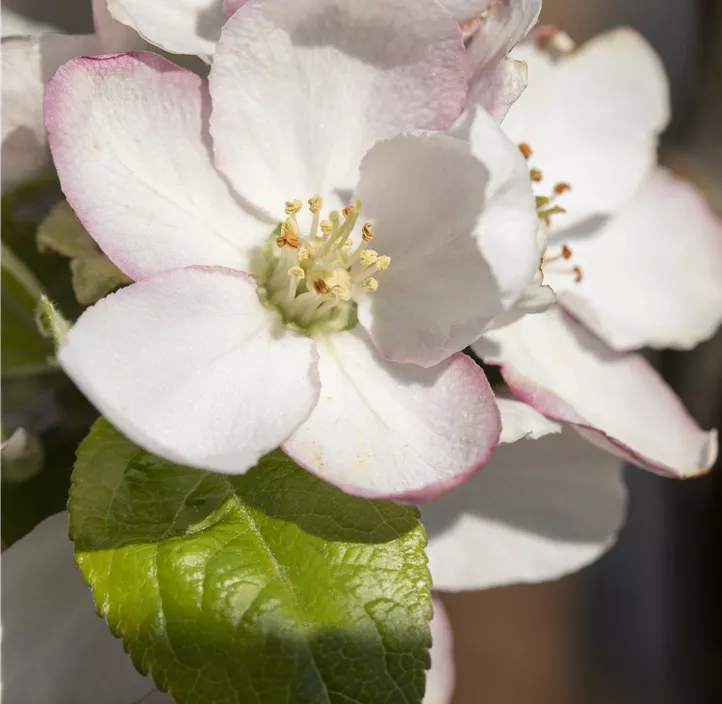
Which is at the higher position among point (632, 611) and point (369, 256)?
point (369, 256)

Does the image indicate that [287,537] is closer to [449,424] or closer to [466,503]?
[449,424]

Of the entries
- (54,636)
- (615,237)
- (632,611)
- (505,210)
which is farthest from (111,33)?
(632,611)

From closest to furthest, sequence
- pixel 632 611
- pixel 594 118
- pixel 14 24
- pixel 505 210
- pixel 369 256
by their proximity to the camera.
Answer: pixel 505 210
pixel 369 256
pixel 14 24
pixel 594 118
pixel 632 611

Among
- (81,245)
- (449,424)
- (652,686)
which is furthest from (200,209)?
(652,686)

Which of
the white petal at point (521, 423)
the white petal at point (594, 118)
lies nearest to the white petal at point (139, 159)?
the white petal at point (521, 423)

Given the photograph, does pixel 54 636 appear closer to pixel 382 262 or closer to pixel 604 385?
pixel 382 262

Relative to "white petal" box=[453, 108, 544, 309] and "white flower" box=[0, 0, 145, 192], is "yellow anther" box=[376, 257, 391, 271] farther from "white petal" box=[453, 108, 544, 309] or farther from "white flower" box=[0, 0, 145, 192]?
"white flower" box=[0, 0, 145, 192]

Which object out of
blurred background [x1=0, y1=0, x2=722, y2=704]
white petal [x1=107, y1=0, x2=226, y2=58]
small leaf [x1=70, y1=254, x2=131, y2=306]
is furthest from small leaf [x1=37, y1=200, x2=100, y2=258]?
blurred background [x1=0, y1=0, x2=722, y2=704]

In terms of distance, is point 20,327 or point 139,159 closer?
point 139,159
